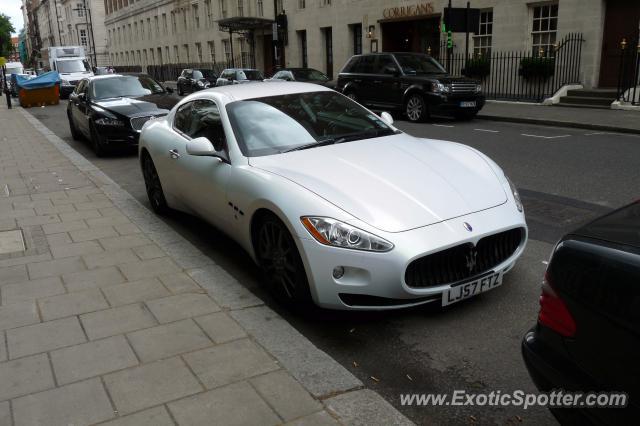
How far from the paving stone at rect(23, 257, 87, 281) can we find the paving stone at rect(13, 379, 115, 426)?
1968 millimetres

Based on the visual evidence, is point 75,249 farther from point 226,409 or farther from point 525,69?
point 525,69

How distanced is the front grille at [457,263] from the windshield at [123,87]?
10.5 metres

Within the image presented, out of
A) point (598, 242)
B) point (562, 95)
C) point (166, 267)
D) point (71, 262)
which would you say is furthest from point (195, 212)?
point (562, 95)

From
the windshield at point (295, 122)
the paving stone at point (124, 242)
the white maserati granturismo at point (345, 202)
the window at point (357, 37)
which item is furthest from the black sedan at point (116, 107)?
the window at point (357, 37)

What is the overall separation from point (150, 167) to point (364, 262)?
4048 millimetres

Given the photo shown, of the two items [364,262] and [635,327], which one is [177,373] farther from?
[635,327]

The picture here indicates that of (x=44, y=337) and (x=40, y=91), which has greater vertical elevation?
(x=40, y=91)

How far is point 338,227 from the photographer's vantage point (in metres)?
3.56

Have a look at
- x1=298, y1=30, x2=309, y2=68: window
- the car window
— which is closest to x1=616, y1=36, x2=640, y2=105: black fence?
the car window

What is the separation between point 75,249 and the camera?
17.7 ft

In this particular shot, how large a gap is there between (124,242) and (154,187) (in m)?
1.29

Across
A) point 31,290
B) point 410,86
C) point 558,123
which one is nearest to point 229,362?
point 31,290

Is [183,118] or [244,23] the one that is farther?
[244,23]

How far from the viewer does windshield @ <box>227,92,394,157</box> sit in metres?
4.78
